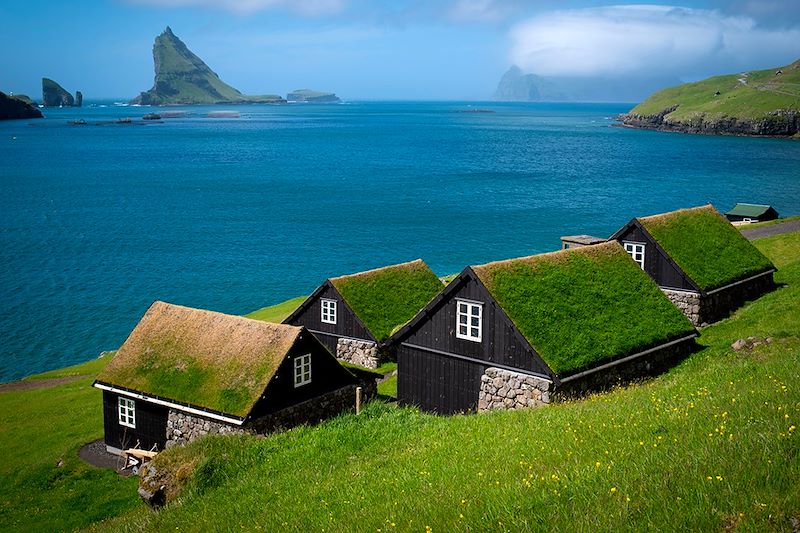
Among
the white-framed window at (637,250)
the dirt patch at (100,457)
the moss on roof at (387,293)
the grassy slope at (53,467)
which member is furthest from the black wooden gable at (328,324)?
the white-framed window at (637,250)

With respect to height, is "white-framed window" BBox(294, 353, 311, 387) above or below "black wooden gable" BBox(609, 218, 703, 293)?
below

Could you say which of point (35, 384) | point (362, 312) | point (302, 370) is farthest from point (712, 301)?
point (35, 384)

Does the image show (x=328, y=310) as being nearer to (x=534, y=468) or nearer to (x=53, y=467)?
(x=53, y=467)

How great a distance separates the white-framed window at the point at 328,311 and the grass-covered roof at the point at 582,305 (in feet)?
47.6

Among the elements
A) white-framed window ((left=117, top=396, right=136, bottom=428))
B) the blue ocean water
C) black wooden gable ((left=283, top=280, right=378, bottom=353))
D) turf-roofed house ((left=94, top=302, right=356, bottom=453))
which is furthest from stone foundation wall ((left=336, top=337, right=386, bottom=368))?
the blue ocean water

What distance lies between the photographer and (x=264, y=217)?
108m

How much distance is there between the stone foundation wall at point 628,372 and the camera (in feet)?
91.4

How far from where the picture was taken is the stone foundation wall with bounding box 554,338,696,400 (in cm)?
2786

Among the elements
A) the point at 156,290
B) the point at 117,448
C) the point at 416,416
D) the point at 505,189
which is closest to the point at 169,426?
the point at 117,448

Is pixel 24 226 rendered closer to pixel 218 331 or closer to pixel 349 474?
pixel 218 331

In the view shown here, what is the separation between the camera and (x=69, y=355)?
5384 centimetres

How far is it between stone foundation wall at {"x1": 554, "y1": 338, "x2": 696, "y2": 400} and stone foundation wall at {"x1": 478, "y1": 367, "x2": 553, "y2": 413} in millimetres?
664

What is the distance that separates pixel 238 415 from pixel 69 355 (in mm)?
31745

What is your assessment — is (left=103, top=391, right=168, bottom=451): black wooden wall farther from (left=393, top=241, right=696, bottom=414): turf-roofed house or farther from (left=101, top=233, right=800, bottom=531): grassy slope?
(left=393, top=241, right=696, bottom=414): turf-roofed house
